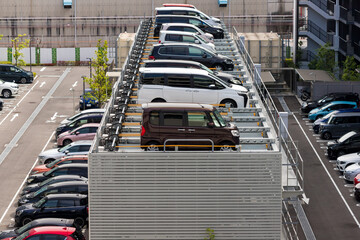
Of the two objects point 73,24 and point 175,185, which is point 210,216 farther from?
point 73,24

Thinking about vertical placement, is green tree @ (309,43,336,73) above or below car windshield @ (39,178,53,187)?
above

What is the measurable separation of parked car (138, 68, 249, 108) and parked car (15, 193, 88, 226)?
21.7ft

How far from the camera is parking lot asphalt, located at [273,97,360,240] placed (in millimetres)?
45406

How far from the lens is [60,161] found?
51.2 metres

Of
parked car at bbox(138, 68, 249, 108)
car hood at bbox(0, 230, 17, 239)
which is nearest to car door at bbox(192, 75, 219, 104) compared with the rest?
parked car at bbox(138, 68, 249, 108)

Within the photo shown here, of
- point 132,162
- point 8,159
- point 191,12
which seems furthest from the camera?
point 191,12

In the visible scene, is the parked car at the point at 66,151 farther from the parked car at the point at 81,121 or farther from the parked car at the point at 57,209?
the parked car at the point at 57,209

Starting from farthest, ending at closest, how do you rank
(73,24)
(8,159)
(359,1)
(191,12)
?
(73,24), (359,1), (191,12), (8,159)

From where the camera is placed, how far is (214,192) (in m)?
32.0

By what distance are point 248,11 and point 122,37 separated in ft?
97.3

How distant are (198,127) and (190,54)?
1483 centimetres

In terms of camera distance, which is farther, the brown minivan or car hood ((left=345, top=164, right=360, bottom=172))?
car hood ((left=345, top=164, right=360, bottom=172))

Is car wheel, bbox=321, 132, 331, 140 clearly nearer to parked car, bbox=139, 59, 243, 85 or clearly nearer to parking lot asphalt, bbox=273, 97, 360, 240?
parking lot asphalt, bbox=273, 97, 360, 240

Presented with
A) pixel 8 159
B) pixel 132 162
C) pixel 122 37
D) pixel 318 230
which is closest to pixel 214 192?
pixel 132 162
